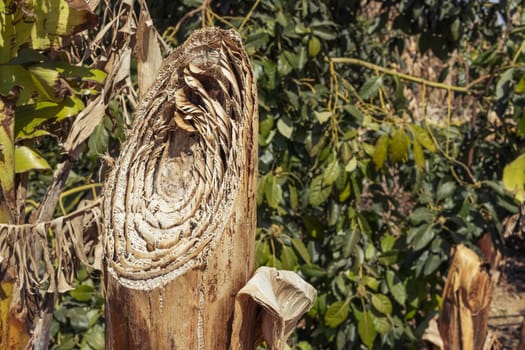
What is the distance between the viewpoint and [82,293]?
2080 mm

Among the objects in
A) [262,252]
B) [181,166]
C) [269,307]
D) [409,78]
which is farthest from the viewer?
[409,78]

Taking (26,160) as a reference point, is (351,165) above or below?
below

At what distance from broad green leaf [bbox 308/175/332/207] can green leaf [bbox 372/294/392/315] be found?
14.0 inches

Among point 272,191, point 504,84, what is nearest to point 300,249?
point 272,191

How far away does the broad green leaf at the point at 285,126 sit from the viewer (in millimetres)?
2078

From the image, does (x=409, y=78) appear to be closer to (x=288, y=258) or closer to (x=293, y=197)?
(x=293, y=197)

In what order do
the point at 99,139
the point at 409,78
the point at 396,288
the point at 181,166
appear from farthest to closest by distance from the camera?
the point at 409,78 → the point at 396,288 → the point at 99,139 → the point at 181,166

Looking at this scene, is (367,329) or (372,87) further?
(372,87)

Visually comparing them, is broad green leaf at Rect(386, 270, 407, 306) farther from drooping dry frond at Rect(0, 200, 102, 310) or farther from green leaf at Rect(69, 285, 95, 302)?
drooping dry frond at Rect(0, 200, 102, 310)

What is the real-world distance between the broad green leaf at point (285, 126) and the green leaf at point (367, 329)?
2.06ft

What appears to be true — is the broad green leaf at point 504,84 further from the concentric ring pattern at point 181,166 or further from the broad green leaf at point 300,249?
the concentric ring pattern at point 181,166

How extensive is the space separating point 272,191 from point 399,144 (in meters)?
0.42

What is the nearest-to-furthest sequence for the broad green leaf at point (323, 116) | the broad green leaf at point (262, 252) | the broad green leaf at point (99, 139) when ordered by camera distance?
the broad green leaf at point (99, 139), the broad green leaf at point (262, 252), the broad green leaf at point (323, 116)

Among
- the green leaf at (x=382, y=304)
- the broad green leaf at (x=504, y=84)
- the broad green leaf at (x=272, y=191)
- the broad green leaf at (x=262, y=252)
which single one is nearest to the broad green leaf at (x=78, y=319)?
the broad green leaf at (x=262, y=252)
